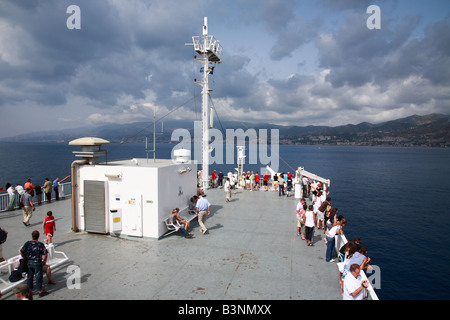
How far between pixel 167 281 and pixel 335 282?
4467 mm

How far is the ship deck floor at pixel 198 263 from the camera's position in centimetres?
628

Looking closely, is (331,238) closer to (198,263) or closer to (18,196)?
(198,263)

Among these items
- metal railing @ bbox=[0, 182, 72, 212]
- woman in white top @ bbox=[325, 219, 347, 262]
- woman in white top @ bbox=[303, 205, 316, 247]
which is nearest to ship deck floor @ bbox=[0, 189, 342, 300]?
woman in white top @ bbox=[325, 219, 347, 262]

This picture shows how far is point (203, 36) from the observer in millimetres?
19500

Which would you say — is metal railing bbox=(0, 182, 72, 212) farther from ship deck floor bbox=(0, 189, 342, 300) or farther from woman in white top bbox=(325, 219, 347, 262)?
woman in white top bbox=(325, 219, 347, 262)

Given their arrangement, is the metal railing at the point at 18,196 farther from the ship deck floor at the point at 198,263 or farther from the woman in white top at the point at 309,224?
the woman in white top at the point at 309,224

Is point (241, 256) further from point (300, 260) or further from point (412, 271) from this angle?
point (412, 271)

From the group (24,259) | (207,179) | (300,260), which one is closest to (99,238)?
(24,259)

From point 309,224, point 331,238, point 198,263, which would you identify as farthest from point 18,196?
point 331,238

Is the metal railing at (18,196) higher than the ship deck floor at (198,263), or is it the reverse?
the metal railing at (18,196)

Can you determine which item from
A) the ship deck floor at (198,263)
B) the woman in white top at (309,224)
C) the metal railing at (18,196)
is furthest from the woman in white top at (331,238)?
the metal railing at (18,196)

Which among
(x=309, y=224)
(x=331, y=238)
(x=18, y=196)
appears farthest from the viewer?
(x=18, y=196)

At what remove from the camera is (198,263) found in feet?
25.9

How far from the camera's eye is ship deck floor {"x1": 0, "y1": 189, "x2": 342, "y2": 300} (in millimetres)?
6281
